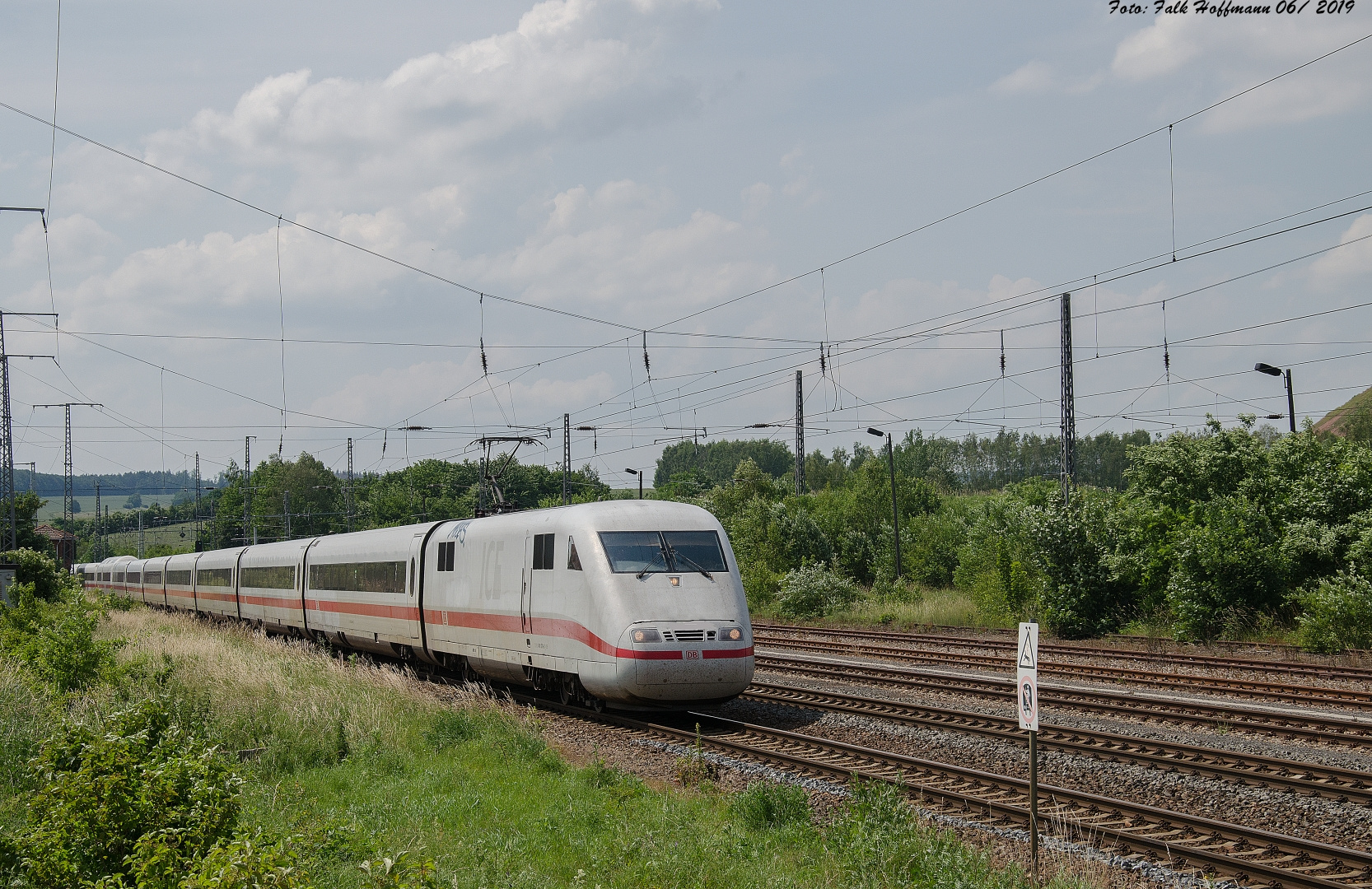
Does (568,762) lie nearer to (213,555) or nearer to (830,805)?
(830,805)

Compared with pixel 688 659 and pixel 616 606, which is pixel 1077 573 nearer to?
pixel 688 659

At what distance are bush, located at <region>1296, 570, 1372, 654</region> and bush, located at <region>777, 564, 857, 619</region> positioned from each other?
50.9ft

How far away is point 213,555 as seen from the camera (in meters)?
40.1

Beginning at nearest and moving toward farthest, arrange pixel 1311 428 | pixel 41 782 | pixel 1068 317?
1. pixel 41 782
2. pixel 1311 428
3. pixel 1068 317

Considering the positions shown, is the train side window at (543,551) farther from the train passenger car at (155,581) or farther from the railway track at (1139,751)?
the train passenger car at (155,581)

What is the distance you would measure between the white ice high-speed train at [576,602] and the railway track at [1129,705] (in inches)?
200

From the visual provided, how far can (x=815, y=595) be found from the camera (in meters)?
35.1

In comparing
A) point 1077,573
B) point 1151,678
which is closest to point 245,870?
point 1151,678

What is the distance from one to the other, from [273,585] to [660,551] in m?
20.9

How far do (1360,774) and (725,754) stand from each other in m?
6.60

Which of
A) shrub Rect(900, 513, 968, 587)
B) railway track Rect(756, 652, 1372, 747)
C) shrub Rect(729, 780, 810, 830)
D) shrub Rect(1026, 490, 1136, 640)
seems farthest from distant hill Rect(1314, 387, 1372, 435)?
shrub Rect(729, 780, 810, 830)

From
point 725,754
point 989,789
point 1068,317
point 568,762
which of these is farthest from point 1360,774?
point 1068,317

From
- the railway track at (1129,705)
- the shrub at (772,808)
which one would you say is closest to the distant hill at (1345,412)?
the railway track at (1129,705)

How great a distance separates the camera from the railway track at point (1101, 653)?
1788 centimetres
